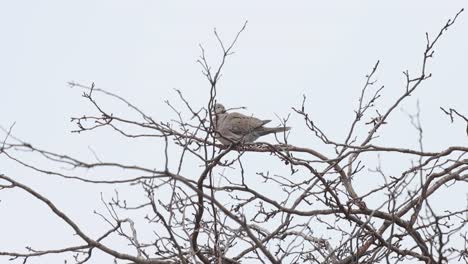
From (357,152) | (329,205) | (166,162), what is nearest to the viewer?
(166,162)

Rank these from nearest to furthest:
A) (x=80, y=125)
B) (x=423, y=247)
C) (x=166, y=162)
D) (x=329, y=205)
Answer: (x=166, y=162), (x=423, y=247), (x=329, y=205), (x=80, y=125)

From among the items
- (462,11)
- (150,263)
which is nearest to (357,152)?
(462,11)

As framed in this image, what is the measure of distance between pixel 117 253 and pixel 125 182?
74 cm

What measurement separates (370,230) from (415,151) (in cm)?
62

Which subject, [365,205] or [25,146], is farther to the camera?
[365,205]

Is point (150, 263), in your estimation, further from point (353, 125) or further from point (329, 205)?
point (353, 125)

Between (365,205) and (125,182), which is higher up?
(365,205)

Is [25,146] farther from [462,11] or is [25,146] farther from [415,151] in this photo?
[462,11]

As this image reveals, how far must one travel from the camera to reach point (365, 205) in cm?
510

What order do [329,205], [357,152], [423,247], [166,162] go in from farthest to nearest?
[357,152] → [329,205] → [423,247] → [166,162]

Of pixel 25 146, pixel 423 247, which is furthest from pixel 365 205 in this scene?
pixel 25 146

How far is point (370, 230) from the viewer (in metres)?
4.82

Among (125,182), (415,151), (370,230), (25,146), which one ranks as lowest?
(125,182)

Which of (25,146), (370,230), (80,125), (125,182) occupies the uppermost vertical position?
(80,125)
